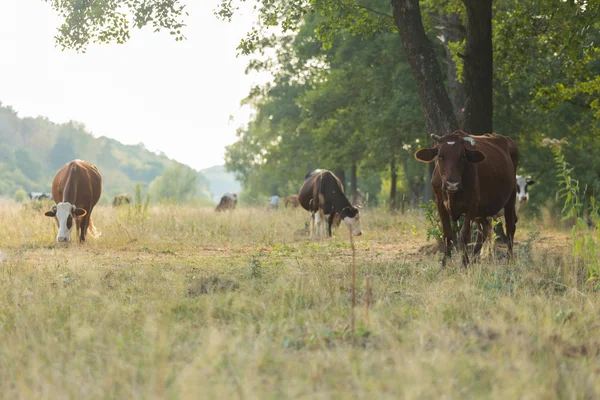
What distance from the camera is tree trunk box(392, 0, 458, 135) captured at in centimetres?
1240

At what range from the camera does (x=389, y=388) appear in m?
3.83

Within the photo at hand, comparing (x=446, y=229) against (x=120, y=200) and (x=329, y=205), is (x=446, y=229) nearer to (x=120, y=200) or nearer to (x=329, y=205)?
(x=329, y=205)

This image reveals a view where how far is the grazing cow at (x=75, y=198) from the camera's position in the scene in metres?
14.4

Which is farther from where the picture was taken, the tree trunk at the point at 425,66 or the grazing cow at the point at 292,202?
the grazing cow at the point at 292,202

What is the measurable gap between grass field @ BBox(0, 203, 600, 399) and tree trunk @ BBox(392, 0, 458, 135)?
10.6 feet

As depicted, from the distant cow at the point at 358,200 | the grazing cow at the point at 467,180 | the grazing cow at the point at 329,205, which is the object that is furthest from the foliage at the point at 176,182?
the grazing cow at the point at 467,180

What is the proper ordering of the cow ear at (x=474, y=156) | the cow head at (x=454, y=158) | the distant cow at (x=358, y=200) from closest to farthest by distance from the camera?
1. the cow head at (x=454, y=158)
2. the cow ear at (x=474, y=156)
3. the distant cow at (x=358, y=200)

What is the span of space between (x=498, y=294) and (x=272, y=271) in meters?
3.22

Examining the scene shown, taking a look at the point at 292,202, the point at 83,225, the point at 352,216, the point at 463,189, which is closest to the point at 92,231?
the point at 83,225

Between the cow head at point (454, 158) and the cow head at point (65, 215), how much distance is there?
308 inches

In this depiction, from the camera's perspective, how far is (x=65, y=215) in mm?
14359

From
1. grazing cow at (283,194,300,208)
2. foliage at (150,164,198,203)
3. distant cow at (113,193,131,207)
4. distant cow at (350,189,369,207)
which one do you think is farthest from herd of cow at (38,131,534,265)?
foliage at (150,164,198,203)

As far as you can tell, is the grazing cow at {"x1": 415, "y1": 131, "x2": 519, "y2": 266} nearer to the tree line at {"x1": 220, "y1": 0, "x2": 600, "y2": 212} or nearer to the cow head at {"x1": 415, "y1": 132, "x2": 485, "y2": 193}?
the cow head at {"x1": 415, "y1": 132, "x2": 485, "y2": 193}

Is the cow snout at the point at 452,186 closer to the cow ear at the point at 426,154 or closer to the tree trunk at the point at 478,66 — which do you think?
the cow ear at the point at 426,154
